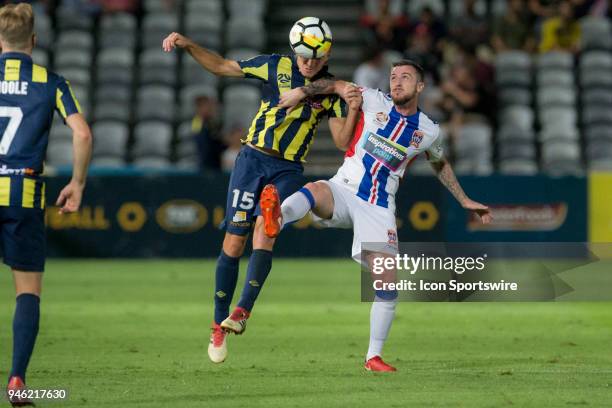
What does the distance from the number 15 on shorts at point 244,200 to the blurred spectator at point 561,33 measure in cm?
1248

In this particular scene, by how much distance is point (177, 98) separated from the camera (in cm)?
2088

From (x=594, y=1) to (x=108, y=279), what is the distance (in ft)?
32.7

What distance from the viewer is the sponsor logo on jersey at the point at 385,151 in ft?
29.8

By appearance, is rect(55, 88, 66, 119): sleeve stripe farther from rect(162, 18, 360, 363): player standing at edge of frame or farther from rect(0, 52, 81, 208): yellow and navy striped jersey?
rect(162, 18, 360, 363): player standing at edge of frame

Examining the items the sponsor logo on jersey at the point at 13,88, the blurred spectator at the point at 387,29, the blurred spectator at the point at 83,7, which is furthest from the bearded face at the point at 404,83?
the blurred spectator at the point at 83,7

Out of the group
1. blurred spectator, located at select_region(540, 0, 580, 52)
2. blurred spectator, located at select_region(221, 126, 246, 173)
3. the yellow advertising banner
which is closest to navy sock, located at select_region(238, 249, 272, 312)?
blurred spectator, located at select_region(221, 126, 246, 173)

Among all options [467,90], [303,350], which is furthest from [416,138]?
[467,90]

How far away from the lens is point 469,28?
20484mm

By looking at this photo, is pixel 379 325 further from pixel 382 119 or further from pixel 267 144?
pixel 267 144

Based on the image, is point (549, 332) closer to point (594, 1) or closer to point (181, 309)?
point (181, 309)

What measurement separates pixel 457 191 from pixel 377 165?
0.62 metres

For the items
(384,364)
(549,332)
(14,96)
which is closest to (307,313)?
(549,332)

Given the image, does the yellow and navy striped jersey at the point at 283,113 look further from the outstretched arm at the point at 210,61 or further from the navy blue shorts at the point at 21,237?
the navy blue shorts at the point at 21,237

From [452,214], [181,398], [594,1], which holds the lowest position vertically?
[181,398]
